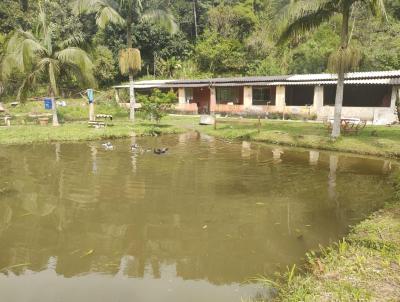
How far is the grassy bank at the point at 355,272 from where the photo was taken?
13.9ft

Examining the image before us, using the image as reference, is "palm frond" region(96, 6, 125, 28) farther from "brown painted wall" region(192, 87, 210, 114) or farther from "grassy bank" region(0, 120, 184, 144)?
"brown painted wall" region(192, 87, 210, 114)

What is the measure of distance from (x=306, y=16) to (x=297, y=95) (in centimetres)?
1307

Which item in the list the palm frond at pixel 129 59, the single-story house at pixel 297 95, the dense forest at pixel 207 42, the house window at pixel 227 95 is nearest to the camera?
the single-story house at pixel 297 95

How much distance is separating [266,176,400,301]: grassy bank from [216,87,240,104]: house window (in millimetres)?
24941

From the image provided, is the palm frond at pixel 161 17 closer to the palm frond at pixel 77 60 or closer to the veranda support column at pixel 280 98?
the palm frond at pixel 77 60

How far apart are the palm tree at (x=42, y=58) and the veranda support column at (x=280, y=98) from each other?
40.5 feet

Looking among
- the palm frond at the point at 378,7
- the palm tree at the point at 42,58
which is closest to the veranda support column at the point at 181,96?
the palm tree at the point at 42,58

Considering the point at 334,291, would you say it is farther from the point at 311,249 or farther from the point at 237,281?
the point at 311,249

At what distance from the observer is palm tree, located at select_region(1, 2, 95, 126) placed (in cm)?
1919

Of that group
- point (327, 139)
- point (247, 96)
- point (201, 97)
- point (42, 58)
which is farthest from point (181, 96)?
point (327, 139)

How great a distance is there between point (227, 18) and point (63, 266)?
42.2m

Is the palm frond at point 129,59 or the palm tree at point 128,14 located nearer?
the palm tree at point 128,14

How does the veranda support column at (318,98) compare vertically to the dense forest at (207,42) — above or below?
below

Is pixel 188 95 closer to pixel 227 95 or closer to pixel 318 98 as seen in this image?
pixel 227 95
